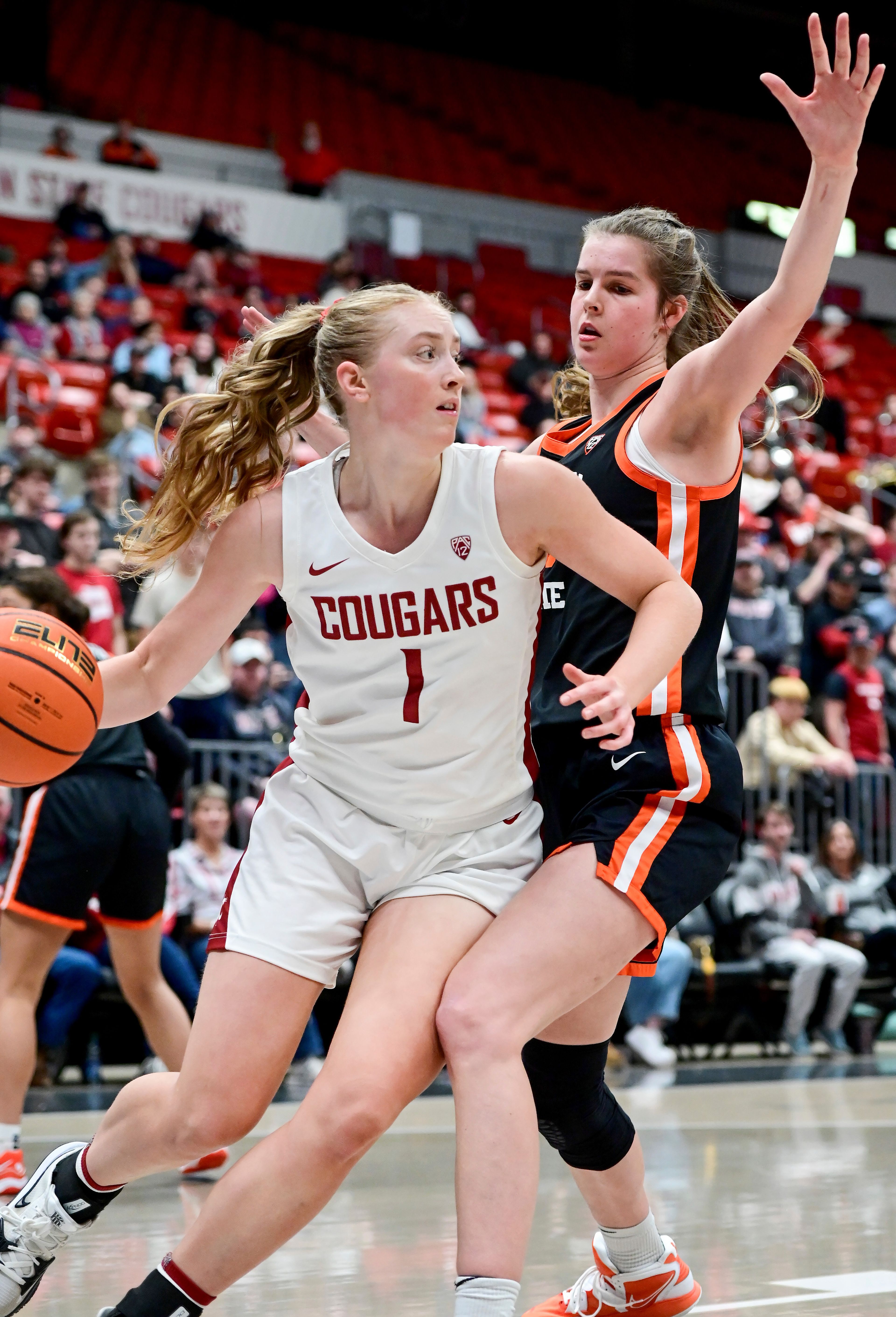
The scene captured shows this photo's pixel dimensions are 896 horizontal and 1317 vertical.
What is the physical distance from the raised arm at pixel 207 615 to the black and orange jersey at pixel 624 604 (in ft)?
1.76

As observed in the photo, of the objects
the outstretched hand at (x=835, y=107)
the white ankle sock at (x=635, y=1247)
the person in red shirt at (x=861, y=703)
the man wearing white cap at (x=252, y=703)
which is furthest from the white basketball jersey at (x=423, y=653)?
the person in red shirt at (x=861, y=703)

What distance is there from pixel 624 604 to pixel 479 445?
86.9 inches

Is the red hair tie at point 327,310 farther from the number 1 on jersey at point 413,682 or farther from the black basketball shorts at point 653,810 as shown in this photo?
the black basketball shorts at point 653,810

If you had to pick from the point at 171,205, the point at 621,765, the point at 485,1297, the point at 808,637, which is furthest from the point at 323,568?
the point at 171,205

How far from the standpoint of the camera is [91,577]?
786 cm

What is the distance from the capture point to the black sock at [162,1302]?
102 inches

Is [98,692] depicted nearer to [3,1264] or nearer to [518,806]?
[518,806]

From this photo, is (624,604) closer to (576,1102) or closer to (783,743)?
(576,1102)

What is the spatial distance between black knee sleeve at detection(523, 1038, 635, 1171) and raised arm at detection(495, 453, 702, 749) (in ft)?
2.14

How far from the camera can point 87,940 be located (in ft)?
23.4

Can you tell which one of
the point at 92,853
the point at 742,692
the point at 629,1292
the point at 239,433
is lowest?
the point at 742,692

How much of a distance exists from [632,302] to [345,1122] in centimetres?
169

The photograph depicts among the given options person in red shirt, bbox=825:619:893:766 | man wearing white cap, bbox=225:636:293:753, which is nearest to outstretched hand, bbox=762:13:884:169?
man wearing white cap, bbox=225:636:293:753

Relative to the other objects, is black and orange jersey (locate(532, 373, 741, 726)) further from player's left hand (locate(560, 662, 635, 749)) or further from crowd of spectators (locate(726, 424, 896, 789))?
crowd of spectators (locate(726, 424, 896, 789))
